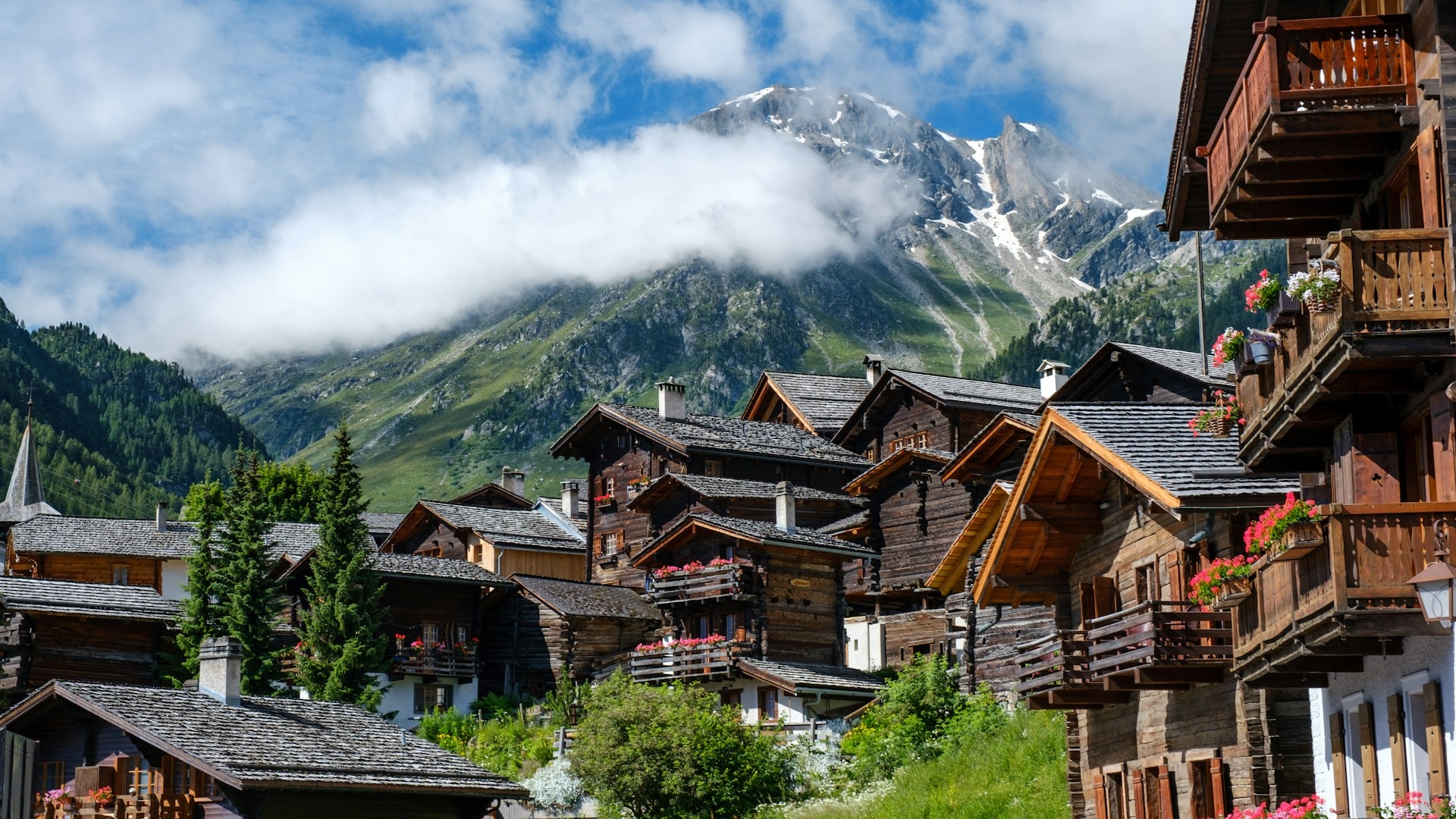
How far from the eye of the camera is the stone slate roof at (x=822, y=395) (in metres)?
81.9

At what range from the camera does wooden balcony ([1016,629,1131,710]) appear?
28.6 m

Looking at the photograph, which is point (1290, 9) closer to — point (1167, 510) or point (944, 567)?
point (1167, 510)

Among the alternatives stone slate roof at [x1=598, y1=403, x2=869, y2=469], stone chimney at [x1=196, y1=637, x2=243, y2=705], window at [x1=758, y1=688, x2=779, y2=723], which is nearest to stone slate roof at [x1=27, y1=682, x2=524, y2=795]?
stone chimney at [x1=196, y1=637, x2=243, y2=705]

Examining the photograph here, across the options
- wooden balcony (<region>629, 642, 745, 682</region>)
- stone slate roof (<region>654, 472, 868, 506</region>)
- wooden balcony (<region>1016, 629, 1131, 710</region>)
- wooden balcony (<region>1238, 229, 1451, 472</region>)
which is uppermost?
stone slate roof (<region>654, 472, 868, 506</region>)

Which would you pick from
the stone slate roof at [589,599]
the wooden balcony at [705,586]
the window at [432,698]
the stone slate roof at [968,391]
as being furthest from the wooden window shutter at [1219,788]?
the stone slate roof at [968,391]

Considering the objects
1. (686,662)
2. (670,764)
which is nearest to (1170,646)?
(670,764)

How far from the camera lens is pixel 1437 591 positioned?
56.6 feet

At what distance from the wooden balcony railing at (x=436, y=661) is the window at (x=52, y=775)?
77.9 ft

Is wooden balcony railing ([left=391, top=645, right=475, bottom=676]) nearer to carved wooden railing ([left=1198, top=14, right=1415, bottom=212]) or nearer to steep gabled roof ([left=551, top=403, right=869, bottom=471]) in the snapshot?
steep gabled roof ([left=551, top=403, right=869, bottom=471])

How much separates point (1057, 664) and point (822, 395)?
185 feet

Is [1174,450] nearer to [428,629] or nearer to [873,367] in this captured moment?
[428,629]

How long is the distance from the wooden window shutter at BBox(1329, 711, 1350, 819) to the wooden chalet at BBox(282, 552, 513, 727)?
4572cm

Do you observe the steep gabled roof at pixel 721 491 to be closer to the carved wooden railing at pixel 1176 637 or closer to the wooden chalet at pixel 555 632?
the wooden chalet at pixel 555 632

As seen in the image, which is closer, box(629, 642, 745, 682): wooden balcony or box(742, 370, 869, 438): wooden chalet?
box(629, 642, 745, 682): wooden balcony
